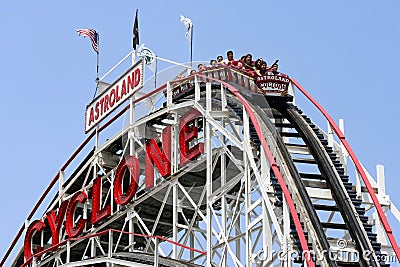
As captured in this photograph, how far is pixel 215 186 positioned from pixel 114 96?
17.2 feet

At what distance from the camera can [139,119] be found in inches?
1253

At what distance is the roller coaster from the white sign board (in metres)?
0.08

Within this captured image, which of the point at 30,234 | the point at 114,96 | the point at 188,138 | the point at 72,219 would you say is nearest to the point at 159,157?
the point at 188,138

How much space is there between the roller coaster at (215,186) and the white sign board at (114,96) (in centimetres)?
8

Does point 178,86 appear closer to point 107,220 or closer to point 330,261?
point 107,220

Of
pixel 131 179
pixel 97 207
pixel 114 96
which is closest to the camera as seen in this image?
pixel 131 179

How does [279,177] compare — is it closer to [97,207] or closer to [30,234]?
[97,207]

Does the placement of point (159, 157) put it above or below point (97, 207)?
above

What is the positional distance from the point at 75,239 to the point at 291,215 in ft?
34.5

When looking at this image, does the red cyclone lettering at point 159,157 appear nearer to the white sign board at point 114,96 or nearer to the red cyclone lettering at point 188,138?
the red cyclone lettering at point 188,138

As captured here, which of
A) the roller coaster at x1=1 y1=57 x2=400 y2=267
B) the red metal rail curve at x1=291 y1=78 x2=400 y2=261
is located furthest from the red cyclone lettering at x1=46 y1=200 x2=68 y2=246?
the red metal rail curve at x1=291 y1=78 x2=400 y2=261

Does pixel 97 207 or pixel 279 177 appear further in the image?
pixel 97 207

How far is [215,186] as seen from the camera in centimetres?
3042

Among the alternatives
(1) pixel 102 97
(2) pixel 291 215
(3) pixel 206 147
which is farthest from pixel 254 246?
(1) pixel 102 97
